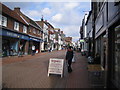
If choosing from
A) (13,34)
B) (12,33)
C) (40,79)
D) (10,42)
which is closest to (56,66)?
(40,79)

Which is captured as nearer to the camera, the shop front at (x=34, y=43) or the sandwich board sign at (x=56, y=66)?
the sandwich board sign at (x=56, y=66)

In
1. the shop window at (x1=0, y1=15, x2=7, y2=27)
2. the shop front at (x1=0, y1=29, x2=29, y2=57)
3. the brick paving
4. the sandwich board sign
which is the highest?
the shop window at (x1=0, y1=15, x2=7, y2=27)

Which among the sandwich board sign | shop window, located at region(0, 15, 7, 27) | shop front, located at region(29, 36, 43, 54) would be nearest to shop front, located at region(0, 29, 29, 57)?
shop window, located at region(0, 15, 7, 27)

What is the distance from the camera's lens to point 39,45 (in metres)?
33.2

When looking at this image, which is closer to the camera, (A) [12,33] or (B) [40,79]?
(B) [40,79]

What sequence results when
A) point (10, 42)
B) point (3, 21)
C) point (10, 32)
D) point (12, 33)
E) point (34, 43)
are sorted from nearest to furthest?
point (3, 21) < point (10, 32) < point (12, 33) < point (10, 42) < point (34, 43)


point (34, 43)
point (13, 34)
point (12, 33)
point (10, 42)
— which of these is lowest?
point (10, 42)

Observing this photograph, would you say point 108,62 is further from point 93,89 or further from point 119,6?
point 119,6

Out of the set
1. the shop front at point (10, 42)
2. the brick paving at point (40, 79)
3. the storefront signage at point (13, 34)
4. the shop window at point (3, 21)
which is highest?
the shop window at point (3, 21)

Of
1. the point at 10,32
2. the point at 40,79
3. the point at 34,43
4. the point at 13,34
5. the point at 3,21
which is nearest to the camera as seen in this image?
the point at 40,79

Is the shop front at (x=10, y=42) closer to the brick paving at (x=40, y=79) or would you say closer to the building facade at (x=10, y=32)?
the building facade at (x=10, y=32)

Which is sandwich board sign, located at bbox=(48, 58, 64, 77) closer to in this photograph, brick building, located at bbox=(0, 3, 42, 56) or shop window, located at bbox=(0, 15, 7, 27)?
brick building, located at bbox=(0, 3, 42, 56)

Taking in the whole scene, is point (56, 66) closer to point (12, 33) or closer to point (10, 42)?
point (12, 33)

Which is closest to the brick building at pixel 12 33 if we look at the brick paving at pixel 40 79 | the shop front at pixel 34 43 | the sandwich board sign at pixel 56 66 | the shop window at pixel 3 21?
the shop window at pixel 3 21
